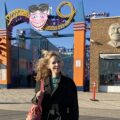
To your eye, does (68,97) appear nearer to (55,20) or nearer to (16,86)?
(55,20)

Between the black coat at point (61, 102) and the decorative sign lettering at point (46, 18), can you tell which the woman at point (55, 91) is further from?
the decorative sign lettering at point (46, 18)

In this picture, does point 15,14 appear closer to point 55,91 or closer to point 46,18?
point 46,18

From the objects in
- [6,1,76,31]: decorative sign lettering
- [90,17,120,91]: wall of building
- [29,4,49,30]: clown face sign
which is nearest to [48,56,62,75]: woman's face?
[90,17,120,91]: wall of building

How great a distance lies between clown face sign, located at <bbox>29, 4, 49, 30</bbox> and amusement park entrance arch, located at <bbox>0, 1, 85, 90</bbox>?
392 mm

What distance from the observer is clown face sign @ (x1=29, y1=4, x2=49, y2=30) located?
30.8 m

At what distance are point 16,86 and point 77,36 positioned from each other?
9040mm

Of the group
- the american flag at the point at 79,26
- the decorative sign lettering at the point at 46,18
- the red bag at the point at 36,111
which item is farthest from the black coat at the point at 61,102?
the decorative sign lettering at the point at 46,18

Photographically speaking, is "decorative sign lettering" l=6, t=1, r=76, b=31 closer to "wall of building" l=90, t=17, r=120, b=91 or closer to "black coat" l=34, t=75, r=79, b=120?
"wall of building" l=90, t=17, r=120, b=91

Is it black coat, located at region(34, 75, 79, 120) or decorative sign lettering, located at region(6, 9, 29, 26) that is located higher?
decorative sign lettering, located at region(6, 9, 29, 26)

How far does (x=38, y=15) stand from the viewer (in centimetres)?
3102

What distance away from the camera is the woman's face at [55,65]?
14.9 feet

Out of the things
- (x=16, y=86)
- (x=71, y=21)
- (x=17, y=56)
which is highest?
(x=71, y=21)

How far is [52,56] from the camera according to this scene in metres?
4.57

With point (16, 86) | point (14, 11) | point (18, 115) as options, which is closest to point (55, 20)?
point (14, 11)
